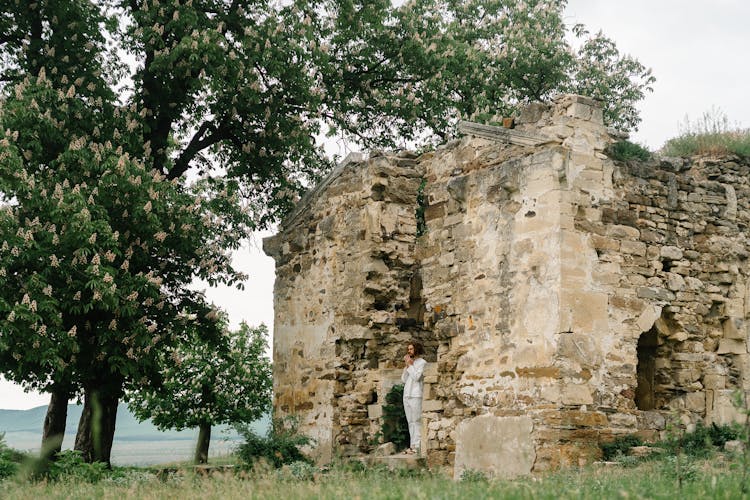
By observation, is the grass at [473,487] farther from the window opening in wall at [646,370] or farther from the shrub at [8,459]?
the window opening in wall at [646,370]

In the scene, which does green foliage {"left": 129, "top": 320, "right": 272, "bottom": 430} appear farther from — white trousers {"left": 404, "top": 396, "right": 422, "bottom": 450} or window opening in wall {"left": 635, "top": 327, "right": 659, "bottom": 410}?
window opening in wall {"left": 635, "top": 327, "right": 659, "bottom": 410}

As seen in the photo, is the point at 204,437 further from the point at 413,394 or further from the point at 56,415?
the point at 413,394

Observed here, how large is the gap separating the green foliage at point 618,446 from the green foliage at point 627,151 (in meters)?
3.38

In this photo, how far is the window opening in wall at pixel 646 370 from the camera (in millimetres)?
11812

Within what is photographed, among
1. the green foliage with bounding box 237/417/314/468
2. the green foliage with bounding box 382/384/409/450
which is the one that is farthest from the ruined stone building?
the green foliage with bounding box 237/417/314/468

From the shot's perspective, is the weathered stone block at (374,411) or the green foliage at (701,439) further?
the weathered stone block at (374,411)

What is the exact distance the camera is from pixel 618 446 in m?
10.6

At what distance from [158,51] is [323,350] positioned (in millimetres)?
5494

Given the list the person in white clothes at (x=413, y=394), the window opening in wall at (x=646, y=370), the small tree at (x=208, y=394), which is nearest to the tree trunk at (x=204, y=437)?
the small tree at (x=208, y=394)

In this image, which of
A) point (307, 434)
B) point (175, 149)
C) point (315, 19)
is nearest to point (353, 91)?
point (315, 19)

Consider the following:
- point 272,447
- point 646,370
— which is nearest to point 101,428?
point 272,447

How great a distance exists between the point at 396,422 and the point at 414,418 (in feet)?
2.26

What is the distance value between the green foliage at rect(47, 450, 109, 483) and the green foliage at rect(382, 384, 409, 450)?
13.6 feet

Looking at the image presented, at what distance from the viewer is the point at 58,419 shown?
1556 cm
